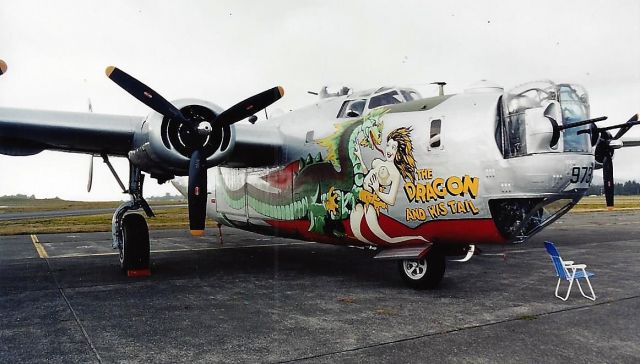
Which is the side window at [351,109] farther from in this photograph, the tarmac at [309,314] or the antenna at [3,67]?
the antenna at [3,67]

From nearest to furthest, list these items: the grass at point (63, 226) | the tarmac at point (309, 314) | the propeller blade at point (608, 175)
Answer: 1. the tarmac at point (309, 314)
2. the propeller blade at point (608, 175)
3. the grass at point (63, 226)

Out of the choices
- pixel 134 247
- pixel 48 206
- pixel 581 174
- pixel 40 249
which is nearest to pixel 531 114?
pixel 581 174

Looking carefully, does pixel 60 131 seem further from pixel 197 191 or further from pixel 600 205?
pixel 600 205

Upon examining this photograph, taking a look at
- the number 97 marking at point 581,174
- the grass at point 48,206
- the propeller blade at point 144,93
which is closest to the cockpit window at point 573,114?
the number 97 marking at point 581,174

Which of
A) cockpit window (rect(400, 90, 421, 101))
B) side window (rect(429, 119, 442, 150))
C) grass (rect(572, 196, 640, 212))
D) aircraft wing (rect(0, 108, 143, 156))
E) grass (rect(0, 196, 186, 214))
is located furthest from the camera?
grass (rect(0, 196, 186, 214))

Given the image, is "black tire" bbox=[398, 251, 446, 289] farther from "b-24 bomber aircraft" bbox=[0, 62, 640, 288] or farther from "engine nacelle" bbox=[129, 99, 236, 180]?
"engine nacelle" bbox=[129, 99, 236, 180]

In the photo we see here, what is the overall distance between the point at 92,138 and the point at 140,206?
248cm

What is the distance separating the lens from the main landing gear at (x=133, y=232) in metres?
11.3

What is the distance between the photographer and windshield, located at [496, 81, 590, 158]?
7434mm

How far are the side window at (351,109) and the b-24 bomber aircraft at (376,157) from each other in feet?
0.10

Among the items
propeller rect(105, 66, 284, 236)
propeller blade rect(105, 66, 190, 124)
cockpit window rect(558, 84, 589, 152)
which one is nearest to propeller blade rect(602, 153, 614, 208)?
cockpit window rect(558, 84, 589, 152)

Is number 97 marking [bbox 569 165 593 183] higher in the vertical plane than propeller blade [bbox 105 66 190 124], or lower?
lower

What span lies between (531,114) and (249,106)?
5742 mm

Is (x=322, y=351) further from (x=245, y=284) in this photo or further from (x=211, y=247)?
(x=211, y=247)
